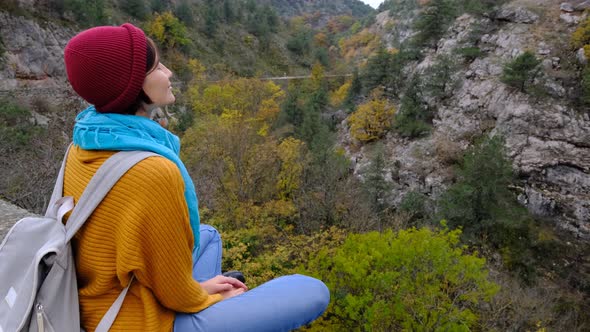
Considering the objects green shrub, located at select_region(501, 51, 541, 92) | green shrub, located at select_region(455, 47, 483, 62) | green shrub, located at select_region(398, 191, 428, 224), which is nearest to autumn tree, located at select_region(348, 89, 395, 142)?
green shrub, located at select_region(455, 47, 483, 62)

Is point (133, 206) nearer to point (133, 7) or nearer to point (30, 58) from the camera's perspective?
point (30, 58)

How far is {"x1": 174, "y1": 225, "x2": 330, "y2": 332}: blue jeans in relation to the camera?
61.3 inches

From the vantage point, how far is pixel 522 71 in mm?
22844

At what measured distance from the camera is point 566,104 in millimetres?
22359

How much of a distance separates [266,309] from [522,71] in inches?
1050

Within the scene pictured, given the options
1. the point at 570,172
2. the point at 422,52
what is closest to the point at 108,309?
the point at 570,172

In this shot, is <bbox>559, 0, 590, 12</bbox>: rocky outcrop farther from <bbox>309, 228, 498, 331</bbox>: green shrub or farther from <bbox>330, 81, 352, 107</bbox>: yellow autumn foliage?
<bbox>309, 228, 498, 331</bbox>: green shrub

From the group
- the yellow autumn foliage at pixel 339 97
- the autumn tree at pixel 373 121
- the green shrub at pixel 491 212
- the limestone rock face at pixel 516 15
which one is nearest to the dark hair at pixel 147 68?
the green shrub at pixel 491 212

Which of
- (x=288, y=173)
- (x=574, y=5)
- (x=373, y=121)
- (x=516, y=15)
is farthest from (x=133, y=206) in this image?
(x=574, y=5)

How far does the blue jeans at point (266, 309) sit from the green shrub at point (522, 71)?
2581 cm

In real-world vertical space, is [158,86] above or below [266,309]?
above

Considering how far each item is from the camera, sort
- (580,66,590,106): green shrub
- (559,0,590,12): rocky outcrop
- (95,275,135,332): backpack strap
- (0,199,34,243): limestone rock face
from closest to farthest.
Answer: (95,275,135,332): backpack strap, (0,199,34,243): limestone rock face, (580,66,590,106): green shrub, (559,0,590,12): rocky outcrop

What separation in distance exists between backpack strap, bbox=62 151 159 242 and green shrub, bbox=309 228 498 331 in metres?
5.44

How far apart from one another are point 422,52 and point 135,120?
1369 inches
